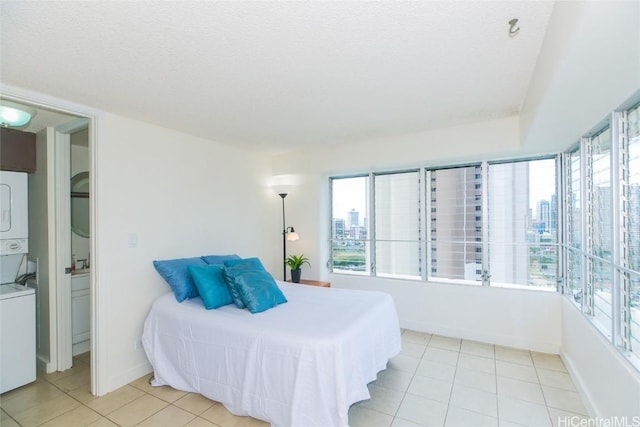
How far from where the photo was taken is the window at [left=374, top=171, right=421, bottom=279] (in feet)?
13.4

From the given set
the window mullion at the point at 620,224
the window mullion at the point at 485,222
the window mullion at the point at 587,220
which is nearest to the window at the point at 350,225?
the window mullion at the point at 485,222

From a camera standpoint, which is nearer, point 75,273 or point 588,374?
point 588,374

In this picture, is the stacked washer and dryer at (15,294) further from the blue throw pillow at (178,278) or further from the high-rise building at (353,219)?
the high-rise building at (353,219)

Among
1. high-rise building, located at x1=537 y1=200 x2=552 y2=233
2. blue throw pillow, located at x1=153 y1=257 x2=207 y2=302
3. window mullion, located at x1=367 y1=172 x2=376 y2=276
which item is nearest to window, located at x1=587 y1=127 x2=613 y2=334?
high-rise building, located at x1=537 y1=200 x2=552 y2=233

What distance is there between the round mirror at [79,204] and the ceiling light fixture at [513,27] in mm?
4501

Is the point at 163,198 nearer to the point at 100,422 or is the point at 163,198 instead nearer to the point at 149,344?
the point at 149,344

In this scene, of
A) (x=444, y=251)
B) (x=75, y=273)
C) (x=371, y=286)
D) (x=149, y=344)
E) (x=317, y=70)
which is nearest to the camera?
(x=317, y=70)

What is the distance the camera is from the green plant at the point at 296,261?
171 inches

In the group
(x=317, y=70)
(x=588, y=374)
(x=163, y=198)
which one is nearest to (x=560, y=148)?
(x=588, y=374)

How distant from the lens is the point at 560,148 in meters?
3.02

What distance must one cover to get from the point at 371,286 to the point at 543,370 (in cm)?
201

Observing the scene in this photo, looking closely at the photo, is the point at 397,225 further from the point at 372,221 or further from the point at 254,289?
the point at 254,289

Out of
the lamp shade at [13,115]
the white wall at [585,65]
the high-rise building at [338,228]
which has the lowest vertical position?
the high-rise building at [338,228]

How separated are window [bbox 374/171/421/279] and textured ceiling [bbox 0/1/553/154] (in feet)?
4.51
